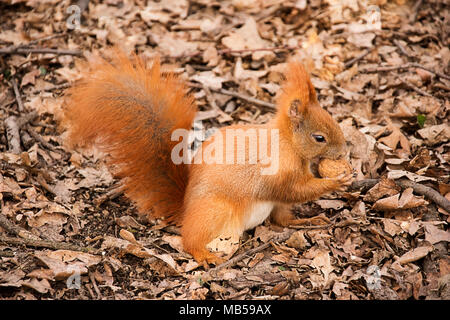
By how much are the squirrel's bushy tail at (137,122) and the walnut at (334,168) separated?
3.04 feet

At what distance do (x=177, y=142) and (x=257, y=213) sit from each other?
0.72 metres

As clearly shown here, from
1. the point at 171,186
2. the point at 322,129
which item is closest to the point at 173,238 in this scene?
the point at 171,186

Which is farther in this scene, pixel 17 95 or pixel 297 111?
pixel 17 95

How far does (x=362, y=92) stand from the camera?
13.4ft

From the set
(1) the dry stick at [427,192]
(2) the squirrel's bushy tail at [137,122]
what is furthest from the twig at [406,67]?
(2) the squirrel's bushy tail at [137,122]

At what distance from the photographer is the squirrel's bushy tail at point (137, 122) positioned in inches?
109

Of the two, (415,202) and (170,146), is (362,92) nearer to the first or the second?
(415,202)

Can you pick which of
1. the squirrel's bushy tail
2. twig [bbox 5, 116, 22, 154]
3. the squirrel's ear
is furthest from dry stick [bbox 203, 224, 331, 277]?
twig [bbox 5, 116, 22, 154]

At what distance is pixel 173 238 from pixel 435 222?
1691 millimetres

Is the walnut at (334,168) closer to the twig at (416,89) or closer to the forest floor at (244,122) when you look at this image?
the forest floor at (244,122)

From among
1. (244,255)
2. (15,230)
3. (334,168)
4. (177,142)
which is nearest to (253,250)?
(244,255)

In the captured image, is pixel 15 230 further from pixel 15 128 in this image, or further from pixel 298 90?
pixel 298 90

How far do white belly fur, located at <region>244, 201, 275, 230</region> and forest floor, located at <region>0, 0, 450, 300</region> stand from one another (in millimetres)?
112

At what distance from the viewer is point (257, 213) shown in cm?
308
